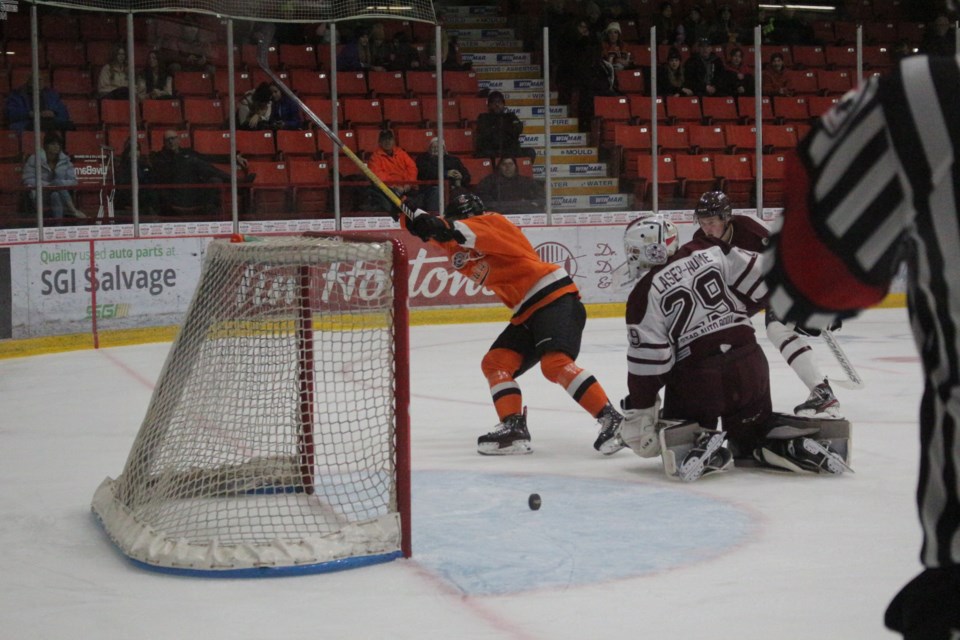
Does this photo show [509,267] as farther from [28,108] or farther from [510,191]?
[510,191]

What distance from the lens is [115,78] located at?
8.78m

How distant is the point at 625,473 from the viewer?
4.52m

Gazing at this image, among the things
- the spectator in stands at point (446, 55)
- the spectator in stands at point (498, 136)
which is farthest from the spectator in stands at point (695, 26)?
the spectator in stands at point (498, 136)

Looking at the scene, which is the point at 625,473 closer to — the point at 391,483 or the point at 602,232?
the point at 391,483

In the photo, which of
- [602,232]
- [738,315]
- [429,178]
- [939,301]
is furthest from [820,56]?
[939,301]

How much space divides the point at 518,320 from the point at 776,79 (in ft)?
23.7

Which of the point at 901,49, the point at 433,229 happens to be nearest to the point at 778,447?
the point at 433,229

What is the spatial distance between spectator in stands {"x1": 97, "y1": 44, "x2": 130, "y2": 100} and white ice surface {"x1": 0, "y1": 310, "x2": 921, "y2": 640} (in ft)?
12.2

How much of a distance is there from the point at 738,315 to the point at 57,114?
5777 millimetres

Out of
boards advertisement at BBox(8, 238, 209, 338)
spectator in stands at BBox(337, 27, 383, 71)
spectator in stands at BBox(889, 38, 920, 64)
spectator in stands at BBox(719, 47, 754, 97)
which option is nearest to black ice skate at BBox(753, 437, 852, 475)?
boards advertisement at BBox(8, 238, 209, 338)

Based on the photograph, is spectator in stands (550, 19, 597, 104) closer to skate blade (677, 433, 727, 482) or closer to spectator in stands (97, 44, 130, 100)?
spectator in stands (97, 44, 130, 100)

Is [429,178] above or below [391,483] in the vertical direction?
above

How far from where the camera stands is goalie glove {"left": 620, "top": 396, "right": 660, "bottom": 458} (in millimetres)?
4328

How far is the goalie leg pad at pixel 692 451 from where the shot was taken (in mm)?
4219
